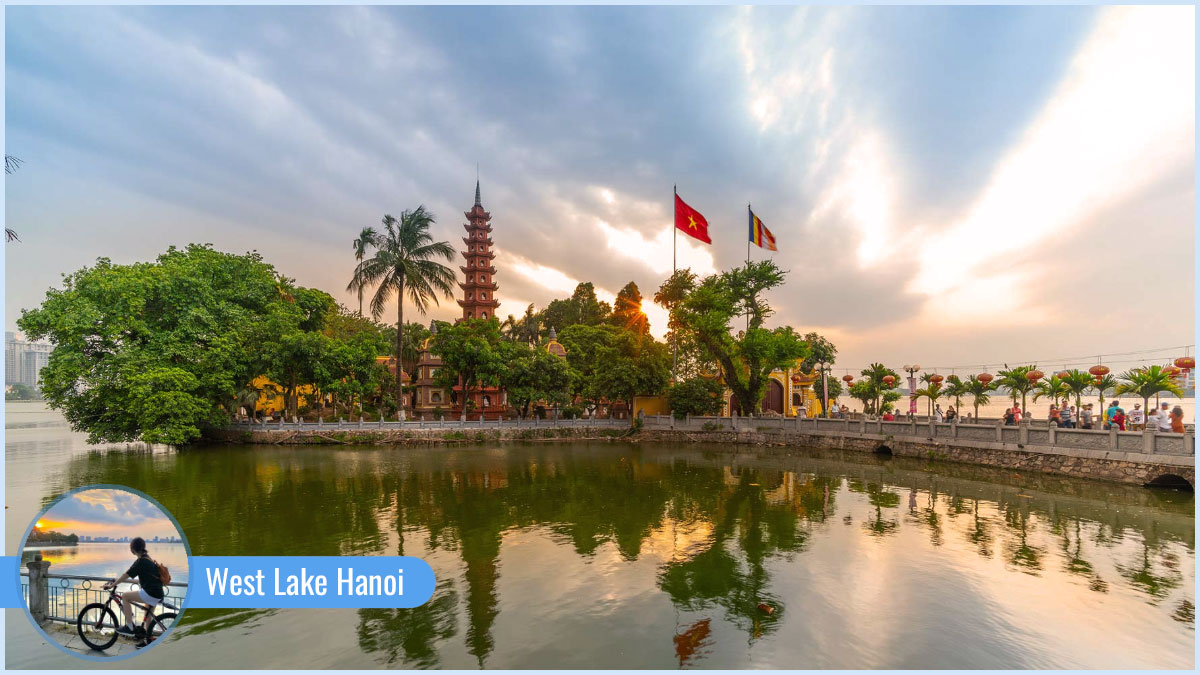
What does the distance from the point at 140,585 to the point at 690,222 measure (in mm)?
30336

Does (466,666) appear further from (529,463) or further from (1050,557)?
(529,463)

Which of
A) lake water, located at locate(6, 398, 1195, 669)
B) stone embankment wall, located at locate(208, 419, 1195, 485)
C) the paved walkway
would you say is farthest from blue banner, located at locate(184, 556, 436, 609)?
stone embankment wall, located at locate(208, 419, 1195, 485)

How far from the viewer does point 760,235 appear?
33938 millimetres

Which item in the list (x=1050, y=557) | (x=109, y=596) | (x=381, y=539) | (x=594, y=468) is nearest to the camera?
(x=109, y=596)

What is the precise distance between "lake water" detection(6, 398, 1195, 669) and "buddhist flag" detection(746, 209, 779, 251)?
1715cm

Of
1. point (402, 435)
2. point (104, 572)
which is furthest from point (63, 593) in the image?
point (402, 435)

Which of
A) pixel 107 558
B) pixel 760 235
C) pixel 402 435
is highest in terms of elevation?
pixel 760 235

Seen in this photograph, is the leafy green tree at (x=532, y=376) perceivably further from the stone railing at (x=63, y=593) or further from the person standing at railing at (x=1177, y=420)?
the stone railing at (x=63, y=593)

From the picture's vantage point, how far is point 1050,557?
10.6m

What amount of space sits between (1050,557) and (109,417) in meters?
37.2

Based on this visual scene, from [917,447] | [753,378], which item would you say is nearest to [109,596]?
[917,447]

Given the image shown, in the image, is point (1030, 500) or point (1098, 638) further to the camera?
point (1030, 500)

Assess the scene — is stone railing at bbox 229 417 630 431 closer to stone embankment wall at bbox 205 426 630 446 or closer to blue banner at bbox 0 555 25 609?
stone embankment wall at bbox 205 426 630 446

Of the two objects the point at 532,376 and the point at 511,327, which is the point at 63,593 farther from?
the point at 511,327
